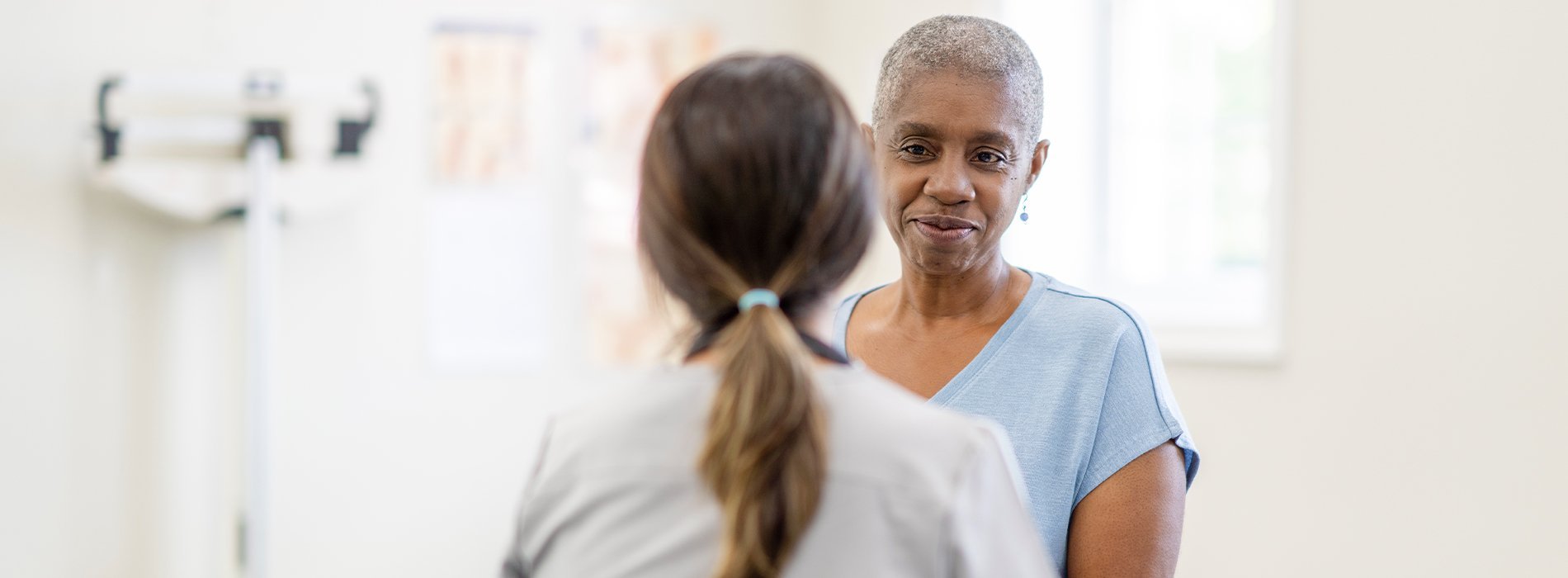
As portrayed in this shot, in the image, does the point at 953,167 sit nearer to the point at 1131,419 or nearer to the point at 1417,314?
the point at 1131,419

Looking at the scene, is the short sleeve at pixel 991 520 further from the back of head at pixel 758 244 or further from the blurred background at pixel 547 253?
the blurred background at pixel 547 253

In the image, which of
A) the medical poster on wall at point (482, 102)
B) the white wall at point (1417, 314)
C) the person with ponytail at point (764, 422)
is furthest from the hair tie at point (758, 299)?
the medical poster on wall at point (482, 102)

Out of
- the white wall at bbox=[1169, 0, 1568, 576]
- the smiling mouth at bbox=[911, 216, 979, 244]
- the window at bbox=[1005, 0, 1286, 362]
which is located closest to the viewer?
the smiling mouth at bbox=[911, 216, 979, 244]

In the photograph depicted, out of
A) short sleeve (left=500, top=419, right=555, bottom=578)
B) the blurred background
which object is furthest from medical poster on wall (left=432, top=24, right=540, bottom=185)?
short sleeve (left=500, top=419, right=555, bottom=578)

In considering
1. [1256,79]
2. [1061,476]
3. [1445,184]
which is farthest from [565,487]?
[1256,79]

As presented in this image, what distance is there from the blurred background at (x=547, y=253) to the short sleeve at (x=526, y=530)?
63.9 inches

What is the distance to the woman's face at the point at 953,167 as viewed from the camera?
4.15ft

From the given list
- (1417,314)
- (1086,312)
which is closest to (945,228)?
(1086,312)

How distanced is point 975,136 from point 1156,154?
7.09 feet

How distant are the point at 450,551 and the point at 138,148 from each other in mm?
1295

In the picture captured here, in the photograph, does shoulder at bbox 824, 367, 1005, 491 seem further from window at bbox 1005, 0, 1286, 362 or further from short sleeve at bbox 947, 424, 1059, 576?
window at bbox 1005, 0, 1286, 362

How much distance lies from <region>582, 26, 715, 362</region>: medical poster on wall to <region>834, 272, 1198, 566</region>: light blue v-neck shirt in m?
2.68

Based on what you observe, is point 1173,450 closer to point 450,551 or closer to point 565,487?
point 565,487

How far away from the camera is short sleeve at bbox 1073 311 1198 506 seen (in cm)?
118
